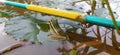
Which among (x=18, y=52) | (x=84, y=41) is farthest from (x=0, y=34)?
(x=84, y=41)

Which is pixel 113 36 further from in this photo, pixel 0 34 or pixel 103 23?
pixel 0 34

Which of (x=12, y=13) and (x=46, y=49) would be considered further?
(x=12, y=13)

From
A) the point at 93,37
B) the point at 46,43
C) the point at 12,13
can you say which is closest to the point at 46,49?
the point at 46,43

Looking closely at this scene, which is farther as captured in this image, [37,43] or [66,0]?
[66,0]

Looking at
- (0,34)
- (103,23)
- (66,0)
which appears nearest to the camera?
(103,23)

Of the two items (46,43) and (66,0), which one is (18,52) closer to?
(46,43)

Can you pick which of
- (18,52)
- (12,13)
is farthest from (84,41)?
(12,13)

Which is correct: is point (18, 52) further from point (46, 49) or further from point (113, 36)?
point (113, 36)

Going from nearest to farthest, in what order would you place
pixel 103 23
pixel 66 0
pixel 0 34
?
pixel 103 23, pixel 0 34, pixel 66 0
